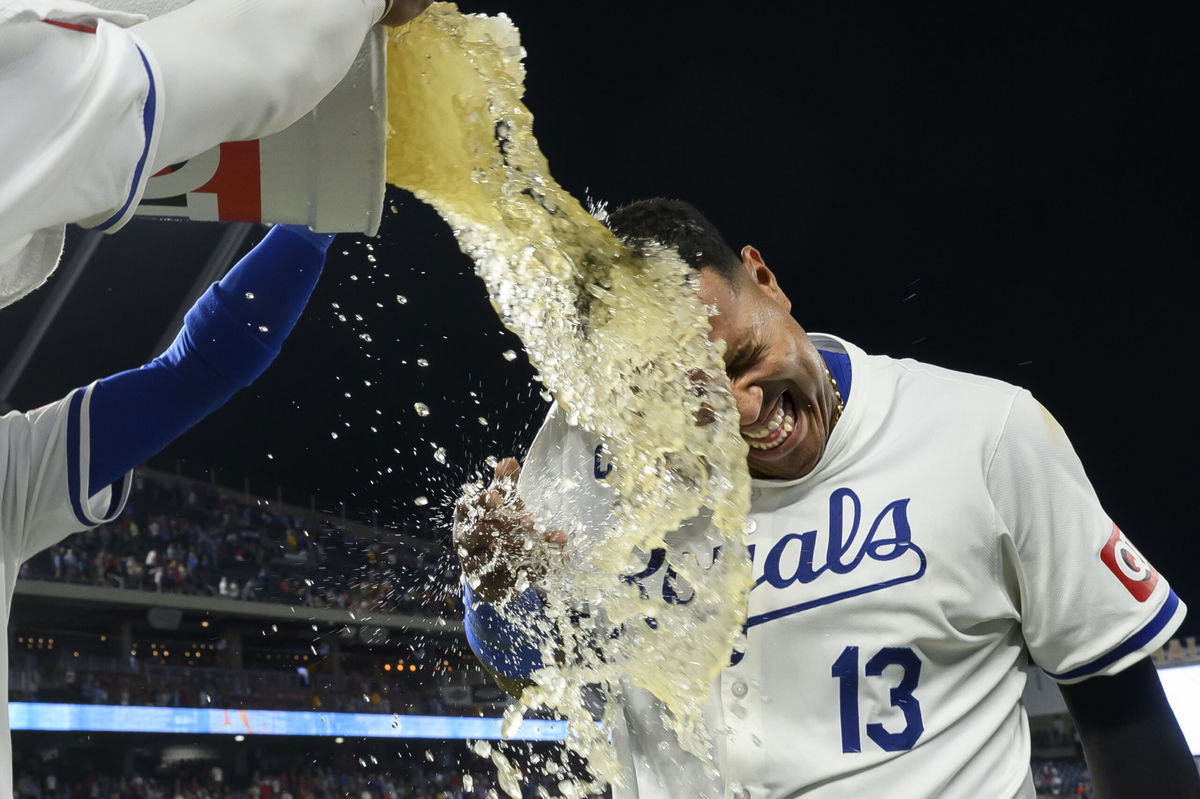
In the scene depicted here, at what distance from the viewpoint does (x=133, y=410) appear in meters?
1.59

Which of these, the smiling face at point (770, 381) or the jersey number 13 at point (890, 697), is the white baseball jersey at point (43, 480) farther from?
the jersey number 13 at point (890, 697)

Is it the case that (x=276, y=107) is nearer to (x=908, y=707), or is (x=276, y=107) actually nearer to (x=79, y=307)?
(x=908, y=707)

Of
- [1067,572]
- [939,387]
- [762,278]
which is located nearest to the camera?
[1067,572]

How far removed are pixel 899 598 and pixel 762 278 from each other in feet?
1.75

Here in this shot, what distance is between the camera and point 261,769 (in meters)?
13.8

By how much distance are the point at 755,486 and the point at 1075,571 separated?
0.42 metres

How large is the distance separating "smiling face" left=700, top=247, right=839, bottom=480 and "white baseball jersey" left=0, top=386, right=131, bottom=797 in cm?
87

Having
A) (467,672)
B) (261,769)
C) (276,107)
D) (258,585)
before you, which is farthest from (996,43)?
(261,769)

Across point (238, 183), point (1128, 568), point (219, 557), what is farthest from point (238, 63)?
point (219, 557)

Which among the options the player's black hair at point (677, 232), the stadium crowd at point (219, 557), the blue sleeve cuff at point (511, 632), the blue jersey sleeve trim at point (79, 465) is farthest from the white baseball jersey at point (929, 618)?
the stadium crowd at point (219, 557)

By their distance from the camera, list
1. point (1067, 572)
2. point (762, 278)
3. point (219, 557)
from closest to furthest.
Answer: point (1067, 572), point (762, 278), point (219, 557)

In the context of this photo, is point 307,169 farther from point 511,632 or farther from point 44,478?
point 511,632

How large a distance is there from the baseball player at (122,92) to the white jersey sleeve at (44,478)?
23.5 inches

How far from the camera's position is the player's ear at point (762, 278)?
1641 mm
